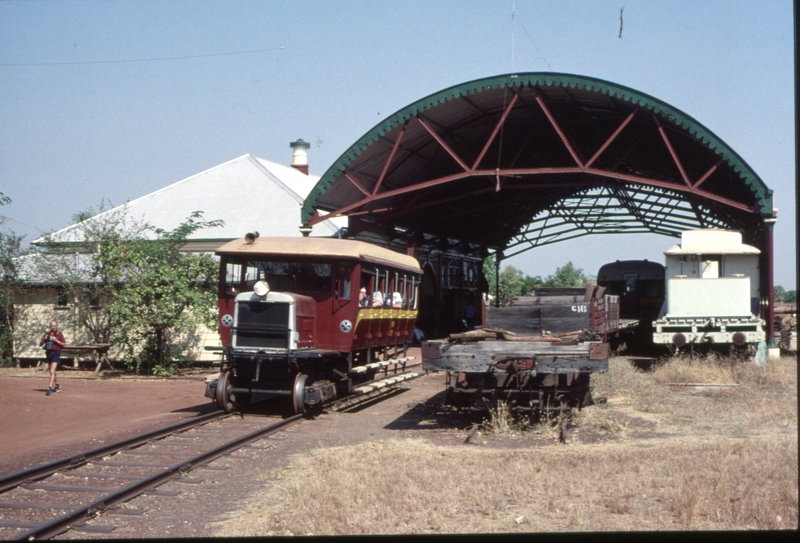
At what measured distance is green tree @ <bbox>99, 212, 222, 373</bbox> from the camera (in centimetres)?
2231

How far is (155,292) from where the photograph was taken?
73.1 feet

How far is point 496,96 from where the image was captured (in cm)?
2166

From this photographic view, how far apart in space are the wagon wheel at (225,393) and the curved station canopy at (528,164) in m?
8.84

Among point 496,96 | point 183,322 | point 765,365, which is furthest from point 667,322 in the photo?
point 183,322

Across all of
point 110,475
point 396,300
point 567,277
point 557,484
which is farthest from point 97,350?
point 567,277

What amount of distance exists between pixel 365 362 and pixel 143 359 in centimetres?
986

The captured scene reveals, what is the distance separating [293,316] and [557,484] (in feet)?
21.9

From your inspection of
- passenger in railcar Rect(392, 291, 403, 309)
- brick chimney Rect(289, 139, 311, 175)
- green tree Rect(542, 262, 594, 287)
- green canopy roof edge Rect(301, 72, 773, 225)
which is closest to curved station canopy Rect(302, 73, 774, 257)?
green canopy roof edge Rect(301, 72, 773, 225)

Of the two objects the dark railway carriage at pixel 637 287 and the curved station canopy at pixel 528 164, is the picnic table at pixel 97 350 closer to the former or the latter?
the curved station canopy at pixel 528 164

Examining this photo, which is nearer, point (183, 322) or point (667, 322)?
point (667, 322)

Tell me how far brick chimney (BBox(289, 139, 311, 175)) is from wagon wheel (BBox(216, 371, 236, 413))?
89.8 feet

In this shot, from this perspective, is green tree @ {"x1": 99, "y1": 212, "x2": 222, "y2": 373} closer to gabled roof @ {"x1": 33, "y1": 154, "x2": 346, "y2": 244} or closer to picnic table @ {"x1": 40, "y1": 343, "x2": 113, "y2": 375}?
picnic table @ {"x1": 40, "y1": 343, "x2": 113, "y2": 375}

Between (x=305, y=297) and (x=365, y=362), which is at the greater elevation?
(x=305, y=297)

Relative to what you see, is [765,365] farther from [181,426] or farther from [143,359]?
[143,359]
